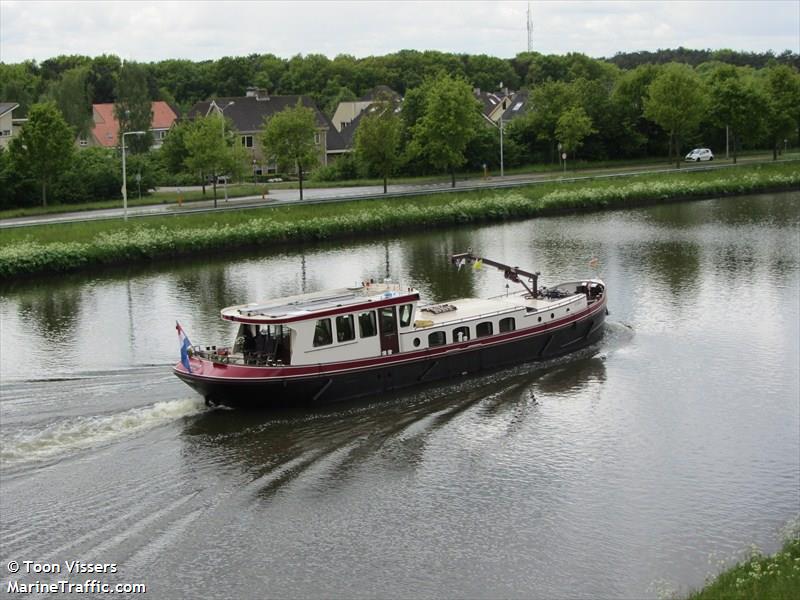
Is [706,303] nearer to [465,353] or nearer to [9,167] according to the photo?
[465,353]

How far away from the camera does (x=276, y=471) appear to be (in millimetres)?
30844

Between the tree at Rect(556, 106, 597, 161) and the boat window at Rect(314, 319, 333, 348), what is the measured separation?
7805cm

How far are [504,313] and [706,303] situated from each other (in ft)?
47.2

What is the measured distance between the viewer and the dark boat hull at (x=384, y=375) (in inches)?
1389

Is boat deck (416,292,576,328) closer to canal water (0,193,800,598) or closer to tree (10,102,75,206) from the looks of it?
canal water (0,193,800,598)

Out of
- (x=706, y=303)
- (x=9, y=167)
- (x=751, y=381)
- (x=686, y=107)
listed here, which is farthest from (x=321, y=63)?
(x=751, y=381)

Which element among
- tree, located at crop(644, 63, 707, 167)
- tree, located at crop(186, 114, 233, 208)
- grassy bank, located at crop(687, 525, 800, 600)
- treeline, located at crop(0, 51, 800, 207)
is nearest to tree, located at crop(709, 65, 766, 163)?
treeline, located at crop(0, 51, 800, 207)

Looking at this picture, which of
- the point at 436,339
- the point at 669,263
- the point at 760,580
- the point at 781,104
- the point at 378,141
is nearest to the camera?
the point at 760,580

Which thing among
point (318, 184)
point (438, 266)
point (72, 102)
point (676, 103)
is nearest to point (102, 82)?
point (72, 102)

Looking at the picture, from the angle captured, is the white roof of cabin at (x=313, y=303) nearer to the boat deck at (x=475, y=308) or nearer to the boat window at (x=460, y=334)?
the boat deck at (x=475, y=308)

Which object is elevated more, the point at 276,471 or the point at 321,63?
the point at 321,63

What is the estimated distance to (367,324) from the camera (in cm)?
3741

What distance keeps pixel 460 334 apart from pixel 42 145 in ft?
186

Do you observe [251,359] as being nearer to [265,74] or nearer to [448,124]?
[448,124]
